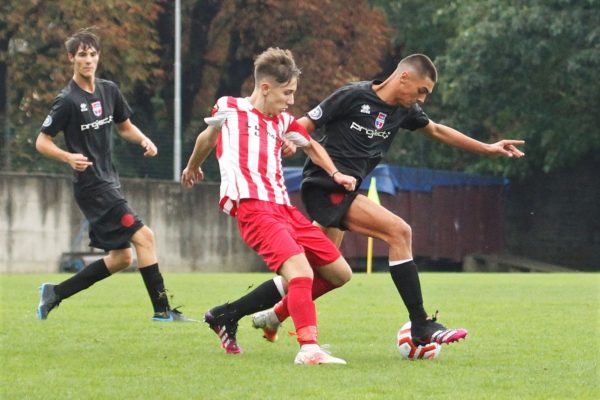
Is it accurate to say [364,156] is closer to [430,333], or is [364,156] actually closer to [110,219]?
[430,333]

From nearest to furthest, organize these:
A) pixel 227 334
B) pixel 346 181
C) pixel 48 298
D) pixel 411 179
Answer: pixel 346 181
pixel 227 334
pixel 48 298
pixel 411 179

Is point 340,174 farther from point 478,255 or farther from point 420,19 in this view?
point 420,19

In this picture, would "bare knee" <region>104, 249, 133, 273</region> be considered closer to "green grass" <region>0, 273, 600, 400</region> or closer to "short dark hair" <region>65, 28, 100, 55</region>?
"green grass" <region>0, 273, 600, 400</region>

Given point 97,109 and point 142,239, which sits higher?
point 97,109

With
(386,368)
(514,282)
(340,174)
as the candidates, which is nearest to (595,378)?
(386,368)

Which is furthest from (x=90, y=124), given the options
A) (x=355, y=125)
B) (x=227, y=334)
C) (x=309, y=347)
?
(x=309, y=347)

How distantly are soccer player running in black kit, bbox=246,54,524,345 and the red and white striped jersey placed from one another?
0.68 meters

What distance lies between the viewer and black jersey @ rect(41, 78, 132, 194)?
10789 millimetres

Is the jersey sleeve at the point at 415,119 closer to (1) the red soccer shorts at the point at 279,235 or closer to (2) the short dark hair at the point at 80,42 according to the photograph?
(1) the red soccer shorts at the point at 279,235

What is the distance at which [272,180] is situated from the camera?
861cm

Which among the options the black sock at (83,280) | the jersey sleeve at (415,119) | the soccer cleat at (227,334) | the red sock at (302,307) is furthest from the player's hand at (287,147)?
the black sock at (83,280)

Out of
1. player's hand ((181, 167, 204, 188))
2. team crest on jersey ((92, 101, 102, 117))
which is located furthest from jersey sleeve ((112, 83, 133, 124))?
player's hand ((181, 167, 204, 188))

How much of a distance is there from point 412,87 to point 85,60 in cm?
282

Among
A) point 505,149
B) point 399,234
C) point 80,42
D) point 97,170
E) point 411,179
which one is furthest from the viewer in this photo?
point 411,179
